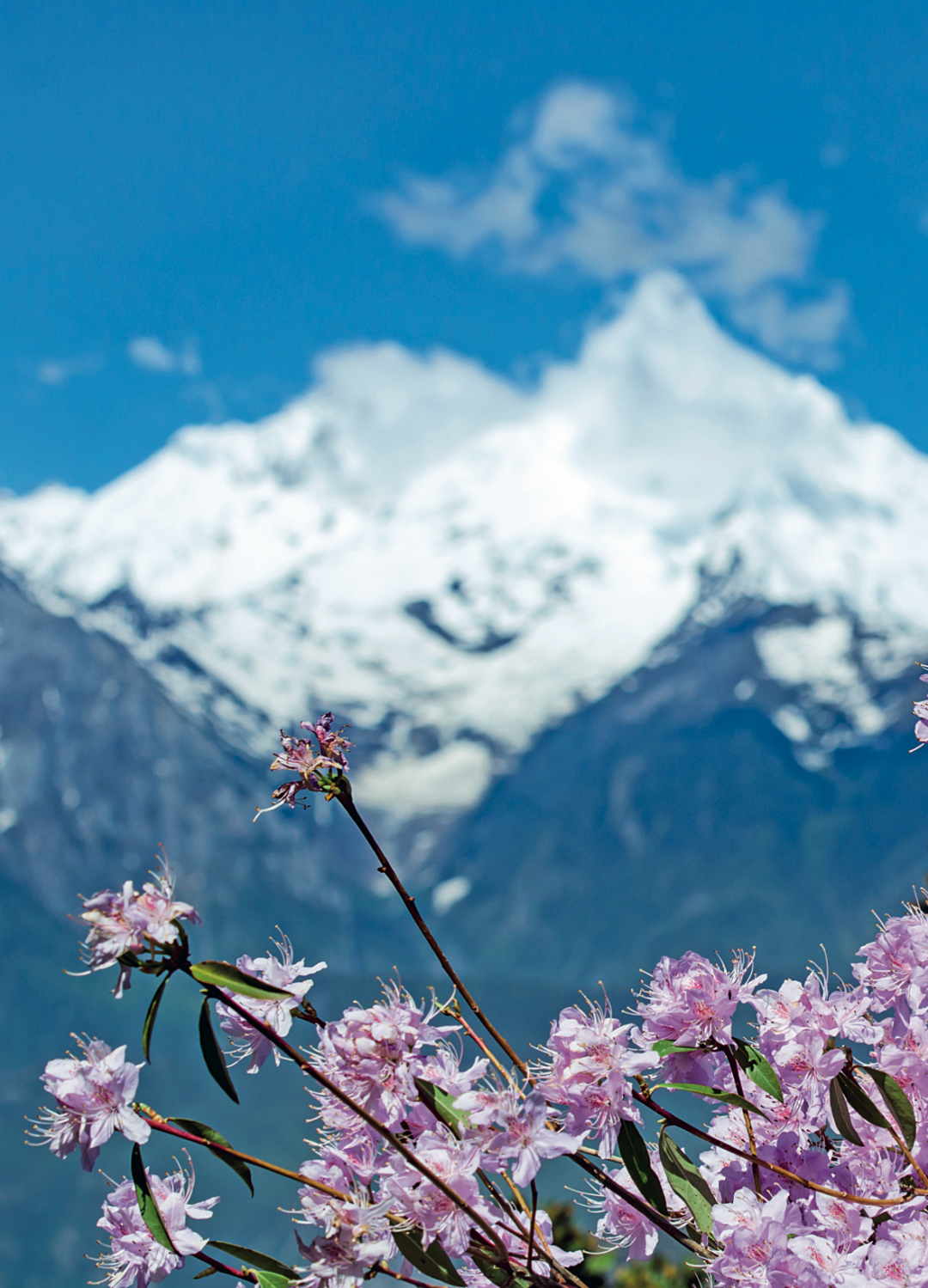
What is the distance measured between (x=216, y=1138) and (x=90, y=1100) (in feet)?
0.62

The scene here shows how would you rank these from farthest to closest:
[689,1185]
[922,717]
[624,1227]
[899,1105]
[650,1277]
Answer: [650,1277] < [922,717] < [624,1227] < [689,1185] < [899,1105]

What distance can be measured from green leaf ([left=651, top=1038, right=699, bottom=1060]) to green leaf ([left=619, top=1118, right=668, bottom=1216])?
0.10 meters

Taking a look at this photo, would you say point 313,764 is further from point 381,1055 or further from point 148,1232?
point 148,1232

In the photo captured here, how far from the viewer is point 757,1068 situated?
1501mm

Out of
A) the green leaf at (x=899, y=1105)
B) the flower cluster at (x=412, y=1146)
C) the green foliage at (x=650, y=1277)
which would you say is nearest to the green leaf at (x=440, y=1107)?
the flower cluster at (x=412, y=1146)

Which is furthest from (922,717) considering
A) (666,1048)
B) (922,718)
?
(666,1048)

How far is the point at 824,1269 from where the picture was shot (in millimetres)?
1424

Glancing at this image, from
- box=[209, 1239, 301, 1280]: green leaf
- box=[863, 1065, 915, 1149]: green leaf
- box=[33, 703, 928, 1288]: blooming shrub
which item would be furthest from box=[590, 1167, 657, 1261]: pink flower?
box=[209, 1239, 301, 1280]: green leaf

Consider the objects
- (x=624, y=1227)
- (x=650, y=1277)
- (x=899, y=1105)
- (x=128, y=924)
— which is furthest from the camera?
(x=650, y=1277)

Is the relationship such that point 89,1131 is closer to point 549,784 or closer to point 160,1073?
point 160,1073

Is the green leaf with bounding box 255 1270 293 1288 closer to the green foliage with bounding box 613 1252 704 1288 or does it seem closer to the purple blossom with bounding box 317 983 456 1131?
the purple blossom with bounding box 317 983 456 1131

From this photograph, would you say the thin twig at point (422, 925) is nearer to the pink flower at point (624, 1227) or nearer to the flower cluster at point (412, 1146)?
the flower cluster at point (412, 1146)

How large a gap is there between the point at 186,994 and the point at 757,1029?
80.8 meters

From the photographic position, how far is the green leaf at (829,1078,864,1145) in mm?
1528
